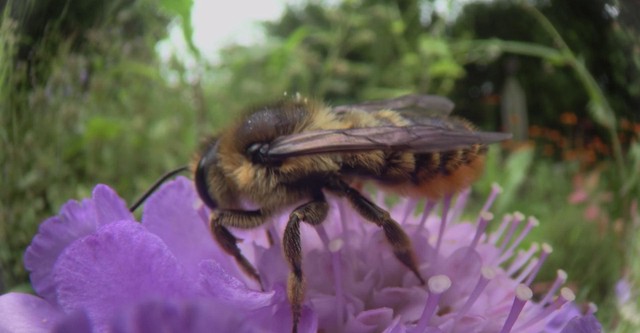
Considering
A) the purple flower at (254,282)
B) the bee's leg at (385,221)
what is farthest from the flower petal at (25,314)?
the bee's leg at (385,221)

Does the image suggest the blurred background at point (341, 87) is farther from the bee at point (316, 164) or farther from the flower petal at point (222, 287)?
the flower petal at point (222, 287)

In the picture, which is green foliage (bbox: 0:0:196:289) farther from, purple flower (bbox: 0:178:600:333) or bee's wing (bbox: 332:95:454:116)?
bee's wing (bbox: 332:95:454:116)

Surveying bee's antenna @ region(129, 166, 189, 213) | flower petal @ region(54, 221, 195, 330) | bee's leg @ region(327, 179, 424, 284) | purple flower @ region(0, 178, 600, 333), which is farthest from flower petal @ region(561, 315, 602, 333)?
bee's antenna @ region(129, 166, 189, 213)

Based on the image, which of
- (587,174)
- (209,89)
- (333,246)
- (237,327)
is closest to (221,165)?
(333,246)

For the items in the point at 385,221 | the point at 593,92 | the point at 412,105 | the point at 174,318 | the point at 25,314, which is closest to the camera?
the point at 174,318

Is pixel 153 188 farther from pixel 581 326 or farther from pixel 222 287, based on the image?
pixel 581 326

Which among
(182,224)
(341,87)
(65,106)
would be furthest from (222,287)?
(341,87)

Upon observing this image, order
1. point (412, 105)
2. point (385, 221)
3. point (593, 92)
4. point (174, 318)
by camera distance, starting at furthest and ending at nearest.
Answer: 1. point (593, 92)
2. point (412, 105)
3. point (385, 221)
4. point (174, 318)
